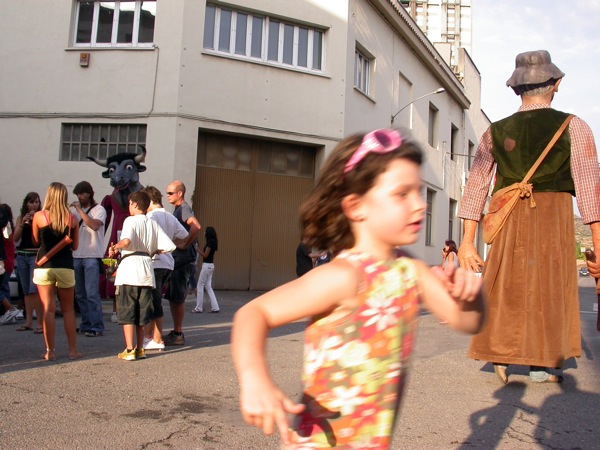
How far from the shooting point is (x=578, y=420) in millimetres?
4461

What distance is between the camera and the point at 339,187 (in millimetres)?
2076

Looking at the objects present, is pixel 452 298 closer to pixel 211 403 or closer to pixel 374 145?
pixel 374 145

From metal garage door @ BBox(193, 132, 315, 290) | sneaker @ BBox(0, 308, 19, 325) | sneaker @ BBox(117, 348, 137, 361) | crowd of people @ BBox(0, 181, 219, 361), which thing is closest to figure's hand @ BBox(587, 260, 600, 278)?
crowd of people @ BBox(0, 181, 219, 361)

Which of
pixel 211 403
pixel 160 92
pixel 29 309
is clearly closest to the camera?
pixel 211 403

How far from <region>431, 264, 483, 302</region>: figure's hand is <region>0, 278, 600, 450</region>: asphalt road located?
214 centimetres

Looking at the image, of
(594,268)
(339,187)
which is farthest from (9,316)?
(339,187)

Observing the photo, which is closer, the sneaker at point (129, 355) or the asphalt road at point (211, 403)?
the asphalt road at point (211, 403)

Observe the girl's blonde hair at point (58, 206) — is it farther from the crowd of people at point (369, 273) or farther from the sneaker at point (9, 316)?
the sneaker at point (9, 316)

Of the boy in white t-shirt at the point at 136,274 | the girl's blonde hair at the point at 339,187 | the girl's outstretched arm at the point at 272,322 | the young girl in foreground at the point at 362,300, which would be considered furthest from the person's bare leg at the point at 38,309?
the girl's outstretched arm at the point at 272,322

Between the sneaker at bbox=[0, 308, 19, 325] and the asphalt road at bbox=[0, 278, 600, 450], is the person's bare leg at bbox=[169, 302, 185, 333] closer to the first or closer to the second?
the asphalt road at bbox=[0, 278, 600, 450]

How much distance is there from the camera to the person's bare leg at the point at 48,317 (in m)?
6.64

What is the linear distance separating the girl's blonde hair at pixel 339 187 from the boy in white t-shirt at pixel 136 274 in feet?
16.1

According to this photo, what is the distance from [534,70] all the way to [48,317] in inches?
190

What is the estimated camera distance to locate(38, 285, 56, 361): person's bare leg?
664 centimetres
